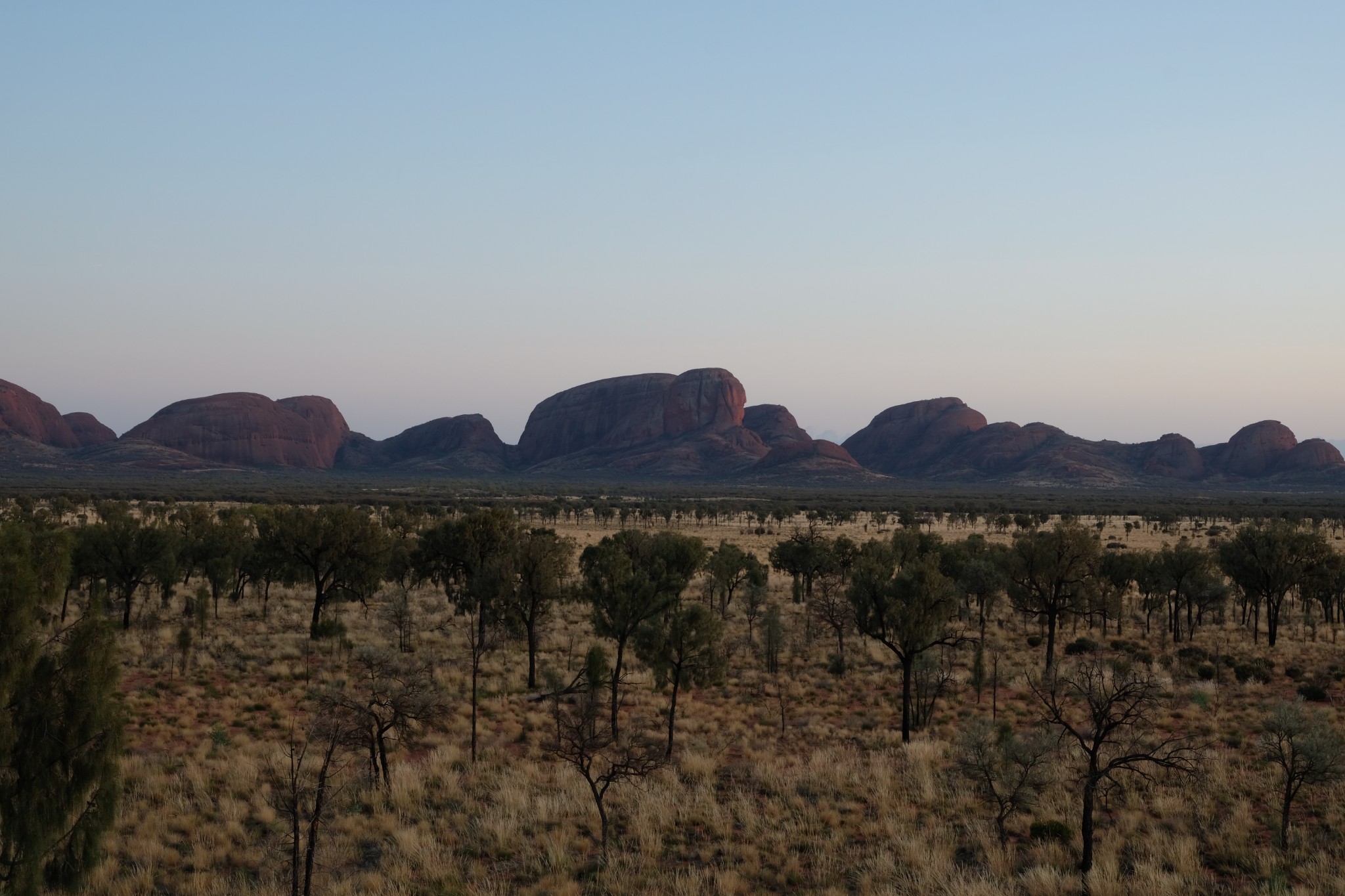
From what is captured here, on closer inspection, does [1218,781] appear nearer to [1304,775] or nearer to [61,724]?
[1304,775]

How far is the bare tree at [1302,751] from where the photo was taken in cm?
1697

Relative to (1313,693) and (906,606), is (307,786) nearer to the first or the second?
(906,606)

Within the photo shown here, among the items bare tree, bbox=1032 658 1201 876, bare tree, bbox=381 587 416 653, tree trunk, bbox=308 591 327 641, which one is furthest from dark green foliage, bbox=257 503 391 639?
bare tree, bbox=1032 658 1201 876

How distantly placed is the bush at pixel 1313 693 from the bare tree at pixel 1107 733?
17.8 ft

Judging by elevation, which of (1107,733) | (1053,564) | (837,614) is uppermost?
(1053,564)

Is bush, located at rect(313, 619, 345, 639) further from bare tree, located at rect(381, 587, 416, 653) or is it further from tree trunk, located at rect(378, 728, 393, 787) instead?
tree trunk, located at rect(378, 728, 393, 787)

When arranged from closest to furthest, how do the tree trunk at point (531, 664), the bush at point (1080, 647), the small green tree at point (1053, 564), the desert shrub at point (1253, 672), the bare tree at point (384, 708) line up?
the bare tree at point (384, 708) < the tree trunk at point (531, 664) < the desert shrub at point (1253, 672) < the small green tree at point (1053, 564) < the bush at point (1080, 647)

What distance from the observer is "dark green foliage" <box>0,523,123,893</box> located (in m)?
11.8

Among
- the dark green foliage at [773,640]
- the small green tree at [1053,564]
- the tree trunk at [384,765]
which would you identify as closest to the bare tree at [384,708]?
the tree trunk at [384,765]

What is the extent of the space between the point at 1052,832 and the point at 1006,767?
2119 mm

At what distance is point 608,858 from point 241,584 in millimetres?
A: 40188

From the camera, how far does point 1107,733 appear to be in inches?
586

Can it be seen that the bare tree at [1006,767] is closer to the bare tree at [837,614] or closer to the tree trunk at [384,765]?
the bare tree at [837,614]

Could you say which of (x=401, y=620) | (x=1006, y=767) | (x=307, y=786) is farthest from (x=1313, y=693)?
(x=401, y=620)
